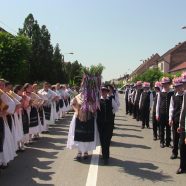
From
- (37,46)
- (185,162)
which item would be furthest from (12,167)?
(37,46)

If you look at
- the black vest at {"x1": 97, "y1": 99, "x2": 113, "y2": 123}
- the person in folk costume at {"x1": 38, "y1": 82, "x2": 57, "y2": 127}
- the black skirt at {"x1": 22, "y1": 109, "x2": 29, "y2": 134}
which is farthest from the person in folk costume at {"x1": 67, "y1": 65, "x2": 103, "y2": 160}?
the person in folk costume at {"x1": 38, "y1": 82, "x2": 57, "y2": 127}

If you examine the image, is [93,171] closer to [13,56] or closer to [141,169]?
[141,169]

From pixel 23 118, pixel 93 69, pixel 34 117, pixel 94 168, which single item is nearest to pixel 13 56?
pixel 34 117

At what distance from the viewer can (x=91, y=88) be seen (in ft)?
33.7

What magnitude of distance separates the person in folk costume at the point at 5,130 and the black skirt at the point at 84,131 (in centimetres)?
178

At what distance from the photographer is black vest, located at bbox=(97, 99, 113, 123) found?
10250 mm

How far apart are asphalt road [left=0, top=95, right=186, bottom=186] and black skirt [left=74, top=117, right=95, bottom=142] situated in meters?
0.53

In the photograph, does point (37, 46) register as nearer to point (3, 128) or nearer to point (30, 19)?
point (30, 19)

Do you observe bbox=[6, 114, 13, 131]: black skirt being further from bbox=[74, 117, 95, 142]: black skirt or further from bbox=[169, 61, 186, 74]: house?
bbox=[169, 61, 186, 74]: house

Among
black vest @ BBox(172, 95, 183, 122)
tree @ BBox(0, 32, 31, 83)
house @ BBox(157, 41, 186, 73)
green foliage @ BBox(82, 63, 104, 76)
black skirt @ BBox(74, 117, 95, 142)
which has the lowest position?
black skirt @ BBox(74, 117, 95, 142)

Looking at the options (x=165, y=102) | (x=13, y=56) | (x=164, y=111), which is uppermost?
(x=13, y=56)

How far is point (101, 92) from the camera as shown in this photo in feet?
33.9

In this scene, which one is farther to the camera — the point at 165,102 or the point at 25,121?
the point at 165,102

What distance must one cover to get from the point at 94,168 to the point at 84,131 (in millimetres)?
1202
